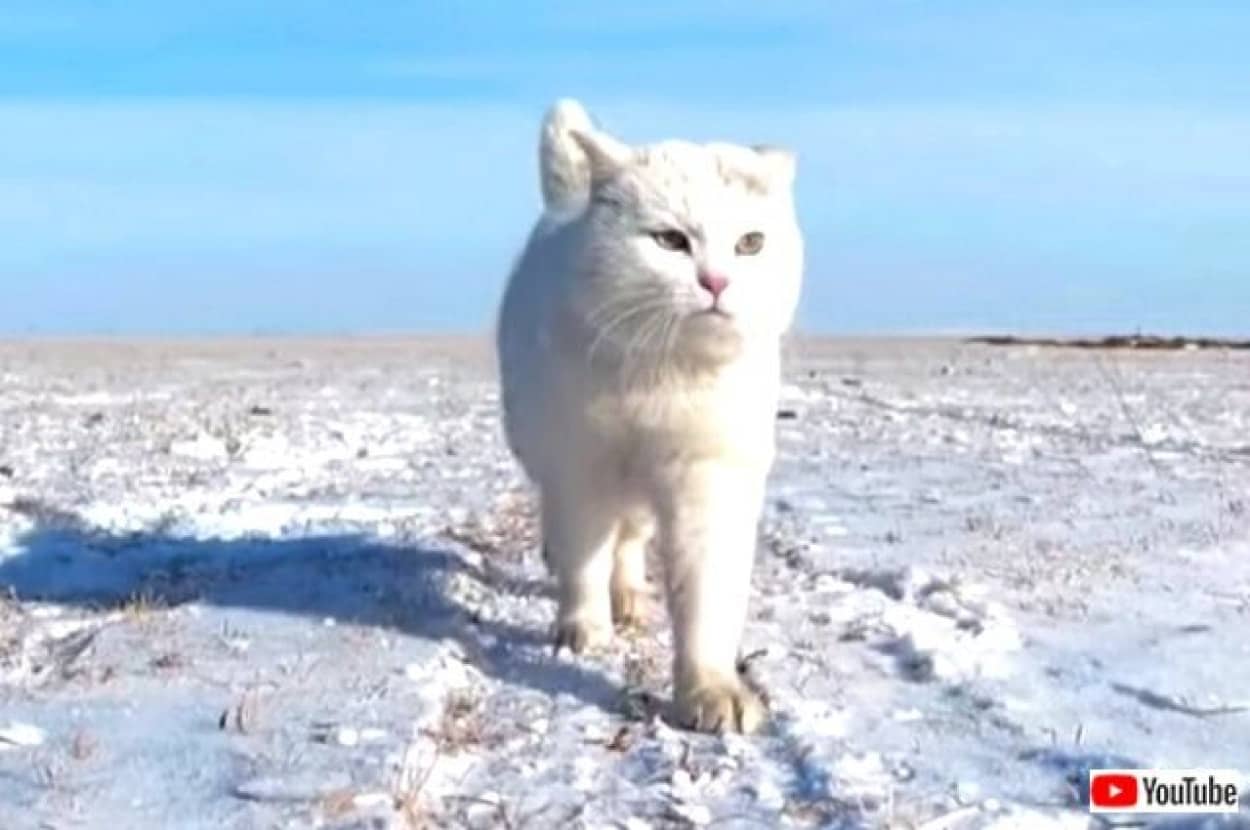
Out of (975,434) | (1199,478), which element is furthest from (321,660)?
(975,434)

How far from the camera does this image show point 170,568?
7172mm

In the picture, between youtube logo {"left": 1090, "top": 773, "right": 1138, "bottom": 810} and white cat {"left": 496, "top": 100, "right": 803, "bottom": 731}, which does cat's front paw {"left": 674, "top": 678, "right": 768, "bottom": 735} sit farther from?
youtube logo {"left": 1090, "top": 773, "right": 1138, "bottom": 810}

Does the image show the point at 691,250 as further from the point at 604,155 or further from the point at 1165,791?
the point at 1165,791

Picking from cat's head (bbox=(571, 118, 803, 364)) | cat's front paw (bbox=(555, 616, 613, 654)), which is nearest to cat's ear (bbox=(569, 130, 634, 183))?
cat's head (bbox=(571, 118, 803, 364))

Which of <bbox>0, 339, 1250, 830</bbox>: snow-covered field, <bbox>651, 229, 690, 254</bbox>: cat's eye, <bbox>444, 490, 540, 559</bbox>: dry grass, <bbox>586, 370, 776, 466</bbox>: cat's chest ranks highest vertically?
<bbox>651, 229, 690, 254</bbox>: cat's eye

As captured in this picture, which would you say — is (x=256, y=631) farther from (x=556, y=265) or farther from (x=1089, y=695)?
(x=1089, y=695)

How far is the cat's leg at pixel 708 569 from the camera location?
5.20 meters

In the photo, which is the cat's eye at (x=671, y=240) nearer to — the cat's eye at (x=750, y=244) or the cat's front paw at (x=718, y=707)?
the cat's eye at (x=750, y=244)

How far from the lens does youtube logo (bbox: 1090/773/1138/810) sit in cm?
433

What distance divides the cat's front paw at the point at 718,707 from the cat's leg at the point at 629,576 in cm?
116

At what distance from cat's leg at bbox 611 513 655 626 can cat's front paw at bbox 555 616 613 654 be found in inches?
14.3

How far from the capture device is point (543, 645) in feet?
19.7

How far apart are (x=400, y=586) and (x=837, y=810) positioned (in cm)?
250

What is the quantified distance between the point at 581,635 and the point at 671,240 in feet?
3.67
